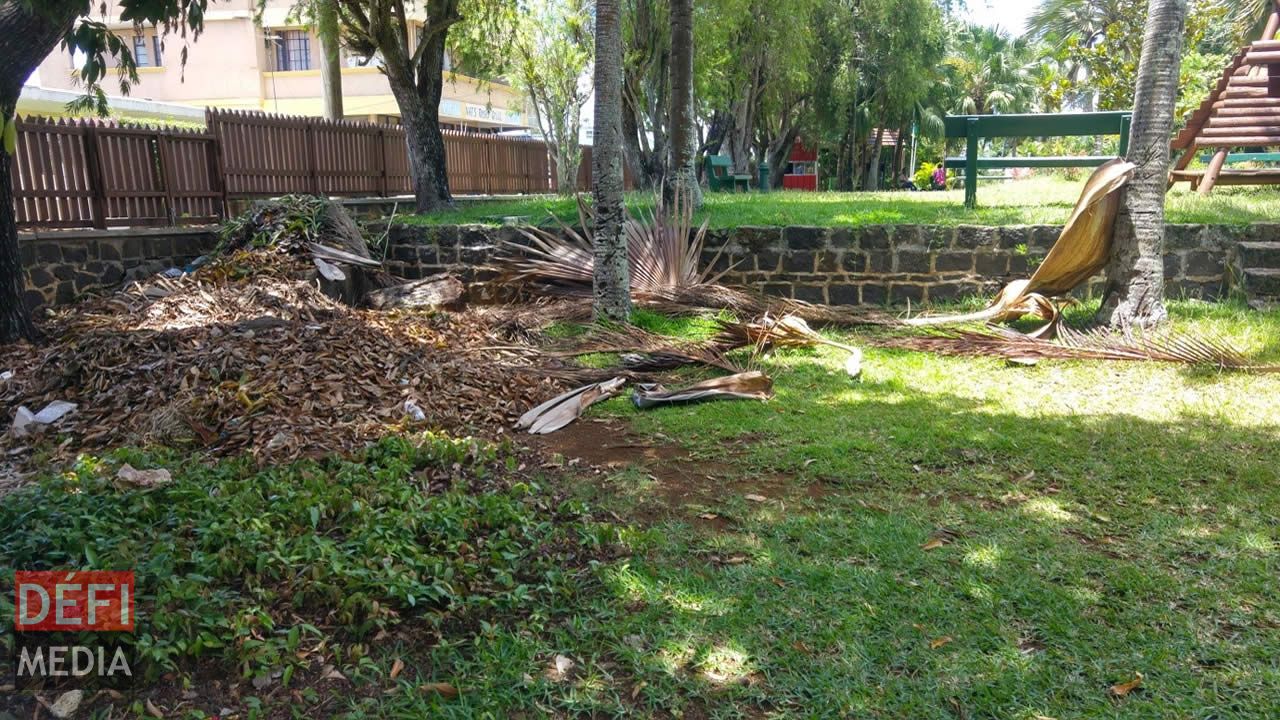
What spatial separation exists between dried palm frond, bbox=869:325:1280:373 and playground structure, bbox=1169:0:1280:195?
464cm

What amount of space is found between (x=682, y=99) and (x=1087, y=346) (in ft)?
19.8

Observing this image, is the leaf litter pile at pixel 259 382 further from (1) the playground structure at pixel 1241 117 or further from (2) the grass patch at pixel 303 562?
(1) the playground structure at pixel 1241 117

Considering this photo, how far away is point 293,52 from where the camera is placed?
3256 centimetres

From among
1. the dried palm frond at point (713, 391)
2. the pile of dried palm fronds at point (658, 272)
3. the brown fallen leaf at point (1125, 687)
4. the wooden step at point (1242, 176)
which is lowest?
the brown fallen leaf at point (1125, 687)

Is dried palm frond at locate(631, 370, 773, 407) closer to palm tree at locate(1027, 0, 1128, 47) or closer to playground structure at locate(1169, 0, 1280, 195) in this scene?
playground structure at locate(1169, 0, 1280, 195)

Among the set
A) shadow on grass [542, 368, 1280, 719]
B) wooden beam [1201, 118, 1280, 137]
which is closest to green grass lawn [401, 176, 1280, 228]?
wooden beam [1201, 118, 1280, 137]

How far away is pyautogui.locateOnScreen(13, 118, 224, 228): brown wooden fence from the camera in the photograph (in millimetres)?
8445

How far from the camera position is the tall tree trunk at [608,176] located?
7566mm

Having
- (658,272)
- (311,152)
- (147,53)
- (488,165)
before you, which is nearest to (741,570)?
(658,272)

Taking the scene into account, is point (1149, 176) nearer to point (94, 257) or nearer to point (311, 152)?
point (94, 257)

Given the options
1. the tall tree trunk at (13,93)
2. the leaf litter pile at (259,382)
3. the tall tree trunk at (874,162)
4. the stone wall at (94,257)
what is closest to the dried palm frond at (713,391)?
the leaf litter pile at (259,382)

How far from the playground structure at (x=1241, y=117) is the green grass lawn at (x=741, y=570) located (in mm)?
6272

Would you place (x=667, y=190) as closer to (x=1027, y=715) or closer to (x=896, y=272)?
(x=896, y=272)

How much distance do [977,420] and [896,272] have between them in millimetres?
3668
